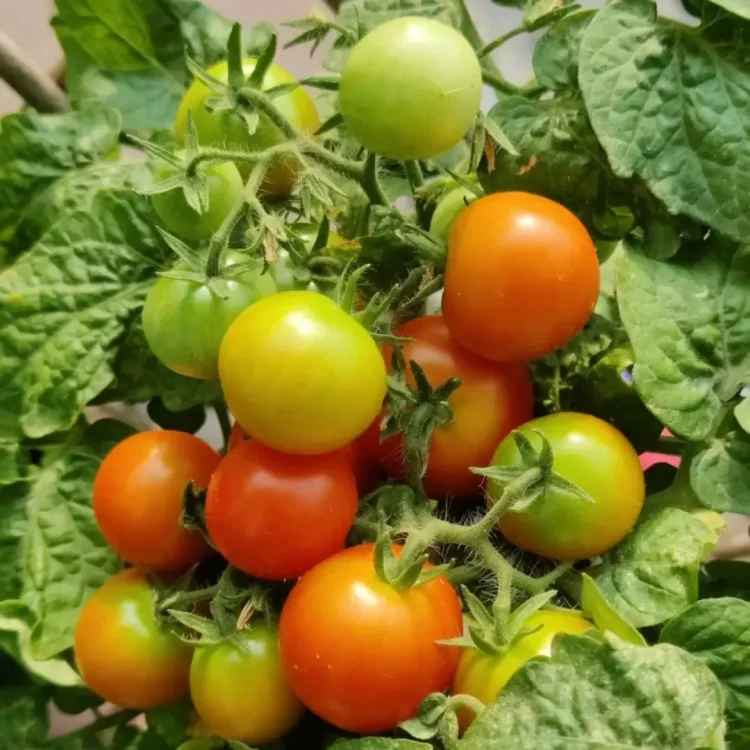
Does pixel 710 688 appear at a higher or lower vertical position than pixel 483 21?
lower

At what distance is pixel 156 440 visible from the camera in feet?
1.55

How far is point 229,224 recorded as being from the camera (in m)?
0.37

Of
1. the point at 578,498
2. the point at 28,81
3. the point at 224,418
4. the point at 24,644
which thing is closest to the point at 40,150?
the point at 28,81

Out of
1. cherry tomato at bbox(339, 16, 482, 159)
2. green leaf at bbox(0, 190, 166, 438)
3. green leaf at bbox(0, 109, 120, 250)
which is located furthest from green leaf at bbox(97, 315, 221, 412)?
cherry tomato at bbox(339, 16, 482, 159)

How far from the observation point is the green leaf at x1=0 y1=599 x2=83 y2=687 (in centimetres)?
50

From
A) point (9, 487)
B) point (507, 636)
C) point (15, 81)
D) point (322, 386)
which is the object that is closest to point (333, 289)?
point (322, 386)

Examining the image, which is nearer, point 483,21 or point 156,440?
point 156,440

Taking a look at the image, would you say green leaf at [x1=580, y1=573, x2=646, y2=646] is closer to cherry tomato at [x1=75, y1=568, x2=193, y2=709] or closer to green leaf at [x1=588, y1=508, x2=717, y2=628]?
green leaf at [x1=588, y1=508, x2=717, y2=628]

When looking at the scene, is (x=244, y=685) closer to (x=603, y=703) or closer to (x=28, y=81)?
(x=603, y=703)

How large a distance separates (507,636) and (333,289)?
181mm

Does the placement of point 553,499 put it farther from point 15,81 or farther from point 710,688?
point 15,81

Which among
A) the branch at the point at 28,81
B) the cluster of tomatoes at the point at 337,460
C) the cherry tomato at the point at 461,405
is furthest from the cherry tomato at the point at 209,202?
the branch at the point at 28,81

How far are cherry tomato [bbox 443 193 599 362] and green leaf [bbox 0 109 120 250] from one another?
0.32m

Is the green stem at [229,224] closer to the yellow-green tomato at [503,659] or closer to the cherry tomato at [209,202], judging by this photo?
the cherry tomato at [209,202]
